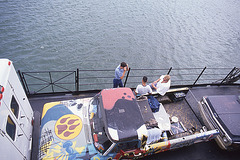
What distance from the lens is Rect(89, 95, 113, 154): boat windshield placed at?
4379mm

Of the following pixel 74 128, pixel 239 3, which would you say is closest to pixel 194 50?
pixel 74 128

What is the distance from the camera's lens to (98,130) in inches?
181

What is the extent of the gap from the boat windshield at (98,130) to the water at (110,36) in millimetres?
9152

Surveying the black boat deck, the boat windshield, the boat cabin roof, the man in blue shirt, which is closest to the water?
the black boat deck

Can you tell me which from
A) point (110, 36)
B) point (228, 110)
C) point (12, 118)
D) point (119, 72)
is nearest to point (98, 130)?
point (12, 118)

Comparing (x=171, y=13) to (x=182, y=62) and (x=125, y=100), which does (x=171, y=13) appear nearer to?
(x=182, y=62)

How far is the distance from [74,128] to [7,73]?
2.41 m

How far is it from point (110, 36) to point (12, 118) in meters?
14.6

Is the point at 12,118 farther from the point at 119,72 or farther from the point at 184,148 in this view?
the point at 184,148

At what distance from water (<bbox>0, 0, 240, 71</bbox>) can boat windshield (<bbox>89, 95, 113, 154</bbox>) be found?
9152mm

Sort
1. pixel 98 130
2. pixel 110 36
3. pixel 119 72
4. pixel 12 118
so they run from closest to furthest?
pixel 12 118
pixel 98 130
pixel 119 72
pixel 110 36

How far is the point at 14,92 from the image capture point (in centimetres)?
442

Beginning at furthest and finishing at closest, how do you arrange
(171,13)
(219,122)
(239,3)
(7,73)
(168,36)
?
(239,3) → (171,13) → (168,36) → (219,122) → (7,73)

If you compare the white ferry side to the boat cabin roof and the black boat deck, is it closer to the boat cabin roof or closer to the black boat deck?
the black boat deck
